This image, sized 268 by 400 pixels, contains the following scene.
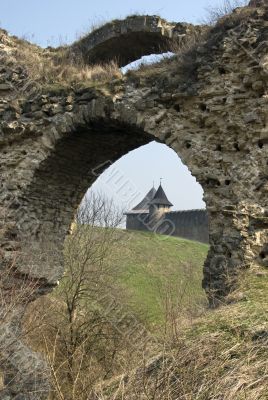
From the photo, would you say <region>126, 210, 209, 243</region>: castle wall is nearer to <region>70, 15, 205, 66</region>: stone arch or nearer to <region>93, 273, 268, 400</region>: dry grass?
<region>70, 15, 205, 66</region>: stone arch

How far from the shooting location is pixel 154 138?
594 centimetres

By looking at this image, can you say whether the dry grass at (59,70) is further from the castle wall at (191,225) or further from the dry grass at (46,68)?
the castle wall at (191,225)

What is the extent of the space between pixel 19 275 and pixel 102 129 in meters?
2.25

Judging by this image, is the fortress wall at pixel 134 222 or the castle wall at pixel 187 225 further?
the fortress wall at pixel 134 222

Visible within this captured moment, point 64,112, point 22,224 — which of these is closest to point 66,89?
point 64,112

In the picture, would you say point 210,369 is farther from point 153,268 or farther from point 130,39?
point 153,268

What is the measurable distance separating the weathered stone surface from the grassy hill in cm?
348

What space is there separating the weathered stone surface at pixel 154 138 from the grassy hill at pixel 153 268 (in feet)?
11.4

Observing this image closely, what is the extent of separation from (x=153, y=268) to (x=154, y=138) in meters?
10.4

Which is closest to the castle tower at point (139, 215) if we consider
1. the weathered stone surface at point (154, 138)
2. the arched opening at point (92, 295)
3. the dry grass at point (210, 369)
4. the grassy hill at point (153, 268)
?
the grassy hill at point (153, 268)

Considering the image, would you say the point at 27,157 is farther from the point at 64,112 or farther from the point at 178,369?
the point at 178,369

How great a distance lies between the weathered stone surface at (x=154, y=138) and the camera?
497 centimetres

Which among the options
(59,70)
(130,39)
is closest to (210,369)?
(59,70)

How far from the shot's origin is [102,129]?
6.32m
